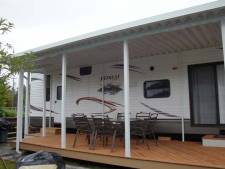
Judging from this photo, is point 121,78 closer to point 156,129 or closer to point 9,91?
point 156,129

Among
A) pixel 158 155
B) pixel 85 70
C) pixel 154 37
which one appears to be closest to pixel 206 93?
pixel 154 37

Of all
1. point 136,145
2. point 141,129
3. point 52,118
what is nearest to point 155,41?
point 141,129

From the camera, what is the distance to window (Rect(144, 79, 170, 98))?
7805mm

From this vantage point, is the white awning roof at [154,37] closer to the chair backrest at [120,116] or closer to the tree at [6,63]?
the chair backrest at [120,116]

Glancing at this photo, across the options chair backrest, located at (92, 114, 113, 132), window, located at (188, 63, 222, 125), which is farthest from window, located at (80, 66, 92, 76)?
window, located at (188, 63, 222, 125)

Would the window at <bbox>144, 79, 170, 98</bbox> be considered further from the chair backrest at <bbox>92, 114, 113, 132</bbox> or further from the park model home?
the chair backrest at <bbox>92, 114, 113, 132</bbox>

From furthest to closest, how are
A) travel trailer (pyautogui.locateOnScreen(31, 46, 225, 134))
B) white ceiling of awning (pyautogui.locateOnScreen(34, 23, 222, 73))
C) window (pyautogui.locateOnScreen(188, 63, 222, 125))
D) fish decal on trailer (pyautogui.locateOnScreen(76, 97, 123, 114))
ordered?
fish decal on trailer (pyautogui.locateOnScreen(76, 97, 123, 114))
travel trailer (pyautogui.locateOnScreen(31, 46, 225, 134))
window (pyautogui.locateOnScreen(188, 63, 222, 125))
white ceiling of awning (pyautogui.locateOnScreen(34, 23, 222, 73))

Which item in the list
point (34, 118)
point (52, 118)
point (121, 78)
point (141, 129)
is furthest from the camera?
point (34, 118)

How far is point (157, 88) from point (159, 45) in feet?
4.78

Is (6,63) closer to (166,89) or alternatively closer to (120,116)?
(166,89)

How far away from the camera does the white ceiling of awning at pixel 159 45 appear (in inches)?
230

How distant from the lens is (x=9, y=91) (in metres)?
4.44

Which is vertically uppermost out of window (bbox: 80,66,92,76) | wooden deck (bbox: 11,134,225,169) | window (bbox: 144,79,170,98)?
window (bbox: 80,66,92,76)

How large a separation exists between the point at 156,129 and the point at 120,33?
10.5ft
